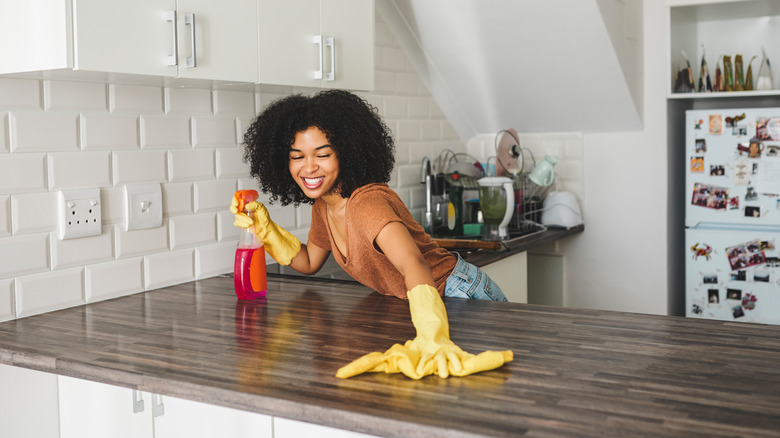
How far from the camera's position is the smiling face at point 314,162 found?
1828 millimetres

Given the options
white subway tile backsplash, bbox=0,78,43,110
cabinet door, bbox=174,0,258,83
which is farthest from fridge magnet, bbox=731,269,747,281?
white subway tile backsplash, bbox=0,78,43,110

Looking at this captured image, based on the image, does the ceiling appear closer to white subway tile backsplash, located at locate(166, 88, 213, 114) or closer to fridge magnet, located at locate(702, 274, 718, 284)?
fridge magnet, located at locate(702, 274, 718, 284)

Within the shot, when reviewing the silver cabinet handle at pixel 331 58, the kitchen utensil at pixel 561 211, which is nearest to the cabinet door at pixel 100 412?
the silver cabinet handle at pixel 331 58

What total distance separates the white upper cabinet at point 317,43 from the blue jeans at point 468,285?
2.11 feet

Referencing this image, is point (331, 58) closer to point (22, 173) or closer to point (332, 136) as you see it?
point (332, 136)

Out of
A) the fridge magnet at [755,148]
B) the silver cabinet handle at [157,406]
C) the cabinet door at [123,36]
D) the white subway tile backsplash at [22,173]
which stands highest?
the cabinet door at [123,36]

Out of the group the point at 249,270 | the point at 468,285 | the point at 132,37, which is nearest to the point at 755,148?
the point at 468,285

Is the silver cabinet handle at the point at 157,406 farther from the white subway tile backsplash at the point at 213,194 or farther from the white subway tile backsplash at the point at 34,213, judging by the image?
the white subway tile backsplash at the point at 213,194

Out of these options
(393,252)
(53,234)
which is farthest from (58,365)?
(393,252)

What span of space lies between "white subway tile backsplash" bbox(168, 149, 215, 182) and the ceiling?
3.64ft

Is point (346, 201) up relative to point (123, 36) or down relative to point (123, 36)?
down

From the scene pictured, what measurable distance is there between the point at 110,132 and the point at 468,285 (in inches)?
38.9

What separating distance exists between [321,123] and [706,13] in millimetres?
2422

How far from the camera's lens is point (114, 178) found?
6.37 ft
